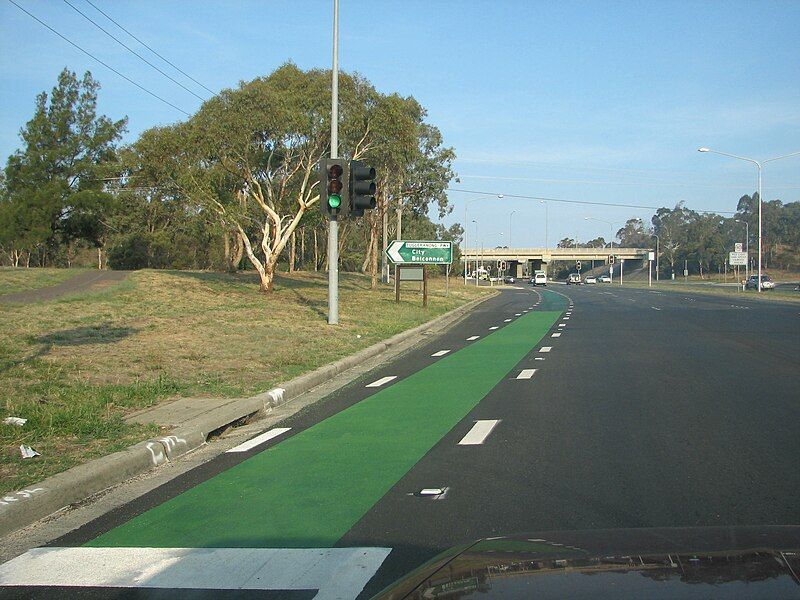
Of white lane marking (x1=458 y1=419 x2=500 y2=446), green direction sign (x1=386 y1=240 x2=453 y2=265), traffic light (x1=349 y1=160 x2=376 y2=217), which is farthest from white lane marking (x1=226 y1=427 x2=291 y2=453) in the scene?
green direction sign (x1=386 y1=240 x2=453 y2=265)

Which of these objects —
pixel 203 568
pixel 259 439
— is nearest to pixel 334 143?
pixel 259 439

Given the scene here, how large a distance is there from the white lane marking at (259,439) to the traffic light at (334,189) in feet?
32.0

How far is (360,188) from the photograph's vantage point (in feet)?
61.1

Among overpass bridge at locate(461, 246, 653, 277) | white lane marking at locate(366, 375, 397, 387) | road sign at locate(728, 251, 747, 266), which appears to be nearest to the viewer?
white lane marking at locate(366, 375, 397, 387)

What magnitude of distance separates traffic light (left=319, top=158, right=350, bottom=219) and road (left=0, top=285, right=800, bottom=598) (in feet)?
20.8

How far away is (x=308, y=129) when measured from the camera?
27031 millimetres

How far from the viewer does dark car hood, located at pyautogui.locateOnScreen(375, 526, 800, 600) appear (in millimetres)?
2631

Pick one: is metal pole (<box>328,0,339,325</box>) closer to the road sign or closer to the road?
the road

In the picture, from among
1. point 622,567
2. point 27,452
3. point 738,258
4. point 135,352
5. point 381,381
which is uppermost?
point 738,258

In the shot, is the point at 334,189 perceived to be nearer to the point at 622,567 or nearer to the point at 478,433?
the point at 478,433

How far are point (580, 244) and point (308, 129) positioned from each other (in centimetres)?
17234

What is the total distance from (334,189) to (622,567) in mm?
16255

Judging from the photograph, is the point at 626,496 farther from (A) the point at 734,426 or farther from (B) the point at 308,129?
(B) the point at 308,129

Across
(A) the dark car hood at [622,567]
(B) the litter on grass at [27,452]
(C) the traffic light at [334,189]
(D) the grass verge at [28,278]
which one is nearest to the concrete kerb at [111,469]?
(B) the litter on grass at [27,452]
